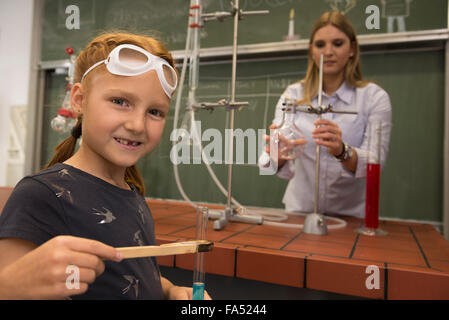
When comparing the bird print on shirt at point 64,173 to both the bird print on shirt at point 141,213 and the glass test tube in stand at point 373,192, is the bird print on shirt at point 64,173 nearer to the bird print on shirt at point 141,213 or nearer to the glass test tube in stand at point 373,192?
the bird print on shirt at point 141,213

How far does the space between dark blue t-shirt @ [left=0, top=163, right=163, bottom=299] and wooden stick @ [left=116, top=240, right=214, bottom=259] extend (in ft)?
0.18

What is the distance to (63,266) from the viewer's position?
25 cm

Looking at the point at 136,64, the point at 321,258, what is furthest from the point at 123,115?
the point at 321,258

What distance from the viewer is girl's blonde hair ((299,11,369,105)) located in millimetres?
808

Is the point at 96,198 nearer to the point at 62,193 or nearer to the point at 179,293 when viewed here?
the point at 62,193

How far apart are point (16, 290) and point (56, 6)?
0.38 meters

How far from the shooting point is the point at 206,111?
501 mm

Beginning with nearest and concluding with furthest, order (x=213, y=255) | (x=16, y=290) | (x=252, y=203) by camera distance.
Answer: (x=16, y=290) < (x=213, y=255) < (x=252, y=203)

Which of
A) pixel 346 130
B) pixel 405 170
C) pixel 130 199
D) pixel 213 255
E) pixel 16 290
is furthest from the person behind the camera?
pixel 405 170

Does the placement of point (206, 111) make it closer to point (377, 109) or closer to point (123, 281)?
point (123, 281)

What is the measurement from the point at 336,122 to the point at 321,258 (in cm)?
44

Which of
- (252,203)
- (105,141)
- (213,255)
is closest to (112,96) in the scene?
(105,141)

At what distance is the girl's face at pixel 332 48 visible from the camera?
840 mm

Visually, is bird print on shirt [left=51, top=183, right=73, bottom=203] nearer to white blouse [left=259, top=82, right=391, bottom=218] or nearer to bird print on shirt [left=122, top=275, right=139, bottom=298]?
bird print on shirt [left=122, top=275, right=139, bottom=298]
